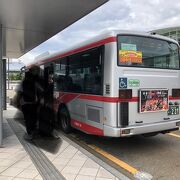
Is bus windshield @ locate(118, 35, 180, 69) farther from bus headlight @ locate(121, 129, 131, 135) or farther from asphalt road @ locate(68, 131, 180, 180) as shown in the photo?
asphalt road @ locate(68, 131, 180, 180)

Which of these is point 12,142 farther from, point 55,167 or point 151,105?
point 151,105

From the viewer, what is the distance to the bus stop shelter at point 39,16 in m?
5.05

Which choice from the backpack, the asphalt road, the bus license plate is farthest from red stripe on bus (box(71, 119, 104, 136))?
the bus license plate

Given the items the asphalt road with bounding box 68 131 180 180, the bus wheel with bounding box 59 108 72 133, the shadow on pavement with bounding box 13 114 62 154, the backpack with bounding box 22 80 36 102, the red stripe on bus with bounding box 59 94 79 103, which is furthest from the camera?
the bus wheel with bounding box 59 108 72 133

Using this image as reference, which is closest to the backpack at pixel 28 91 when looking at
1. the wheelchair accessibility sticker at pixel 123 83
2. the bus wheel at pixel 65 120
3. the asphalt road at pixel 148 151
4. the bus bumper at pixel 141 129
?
the bus wheel at pixel 65 120

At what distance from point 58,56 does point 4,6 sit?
11.8 ft

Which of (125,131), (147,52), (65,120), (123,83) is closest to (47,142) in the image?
(65,120)

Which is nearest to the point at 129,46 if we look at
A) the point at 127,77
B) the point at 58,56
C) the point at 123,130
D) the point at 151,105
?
the point at 127,77

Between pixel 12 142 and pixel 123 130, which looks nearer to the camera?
pixel 123 130

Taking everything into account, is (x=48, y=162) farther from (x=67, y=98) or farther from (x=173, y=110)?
(x=173, y=110)

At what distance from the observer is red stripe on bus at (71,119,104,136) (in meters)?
5.91

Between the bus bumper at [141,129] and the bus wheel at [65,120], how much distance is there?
2473 mm

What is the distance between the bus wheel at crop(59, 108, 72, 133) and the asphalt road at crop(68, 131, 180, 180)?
10.2 inches

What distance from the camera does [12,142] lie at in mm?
6480
